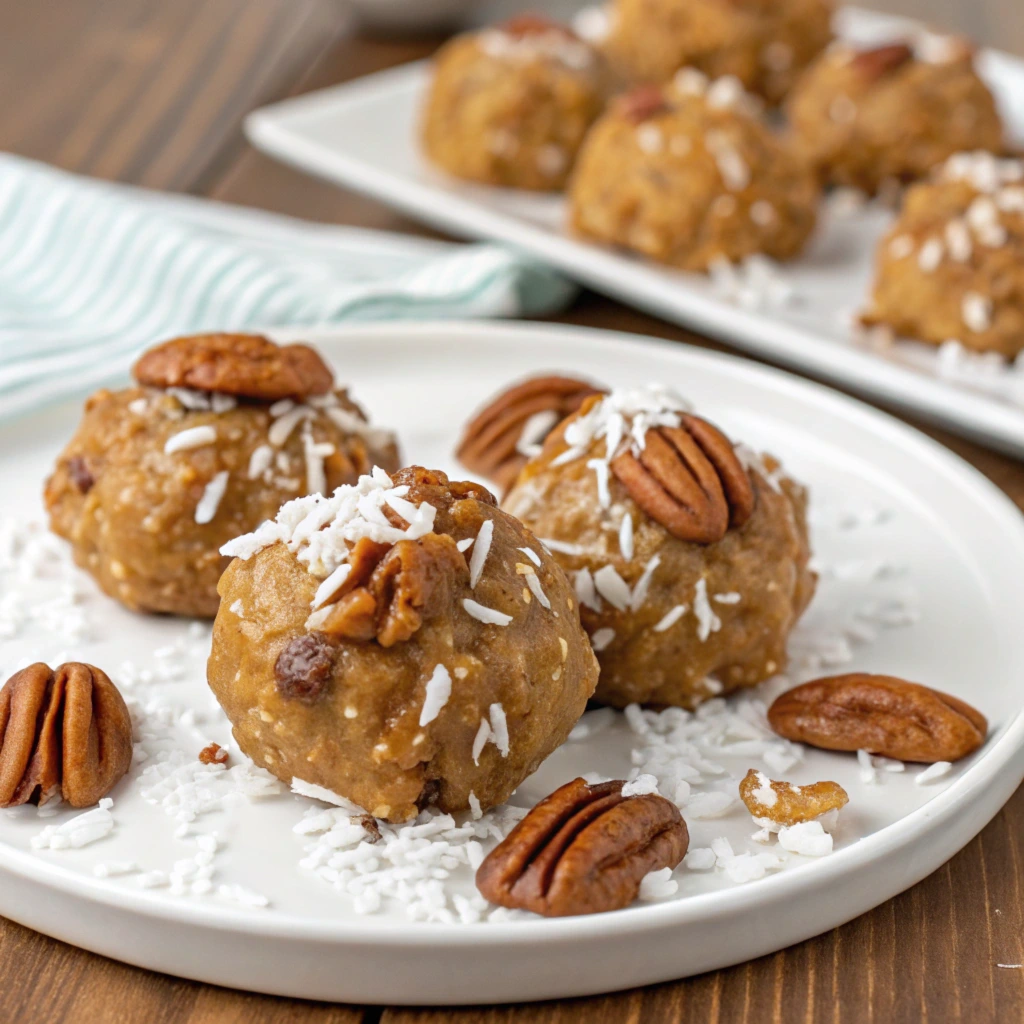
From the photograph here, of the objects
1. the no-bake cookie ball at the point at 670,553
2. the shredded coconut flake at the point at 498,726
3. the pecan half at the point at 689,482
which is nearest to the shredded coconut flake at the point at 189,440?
the no-bake cookie ball at the point at 670,553

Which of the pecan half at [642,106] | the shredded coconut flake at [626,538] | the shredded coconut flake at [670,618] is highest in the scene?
the pecan half at [642,106]

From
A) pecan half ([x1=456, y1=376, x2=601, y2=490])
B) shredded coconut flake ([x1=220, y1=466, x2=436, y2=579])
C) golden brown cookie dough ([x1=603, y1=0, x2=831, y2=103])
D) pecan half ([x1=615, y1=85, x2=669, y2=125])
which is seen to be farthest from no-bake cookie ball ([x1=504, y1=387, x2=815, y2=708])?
golden brown cookie dough ([x1=603, y1=0, x2=831, y2=103])

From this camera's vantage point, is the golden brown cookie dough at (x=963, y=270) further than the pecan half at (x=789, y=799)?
Yes

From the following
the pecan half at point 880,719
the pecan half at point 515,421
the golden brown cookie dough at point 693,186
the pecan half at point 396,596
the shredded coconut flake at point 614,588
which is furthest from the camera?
the golden brown cookie dough at point 693,186

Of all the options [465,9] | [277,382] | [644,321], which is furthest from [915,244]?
[465,9]

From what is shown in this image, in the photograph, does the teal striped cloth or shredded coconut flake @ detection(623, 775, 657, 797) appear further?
the teal striped cloth

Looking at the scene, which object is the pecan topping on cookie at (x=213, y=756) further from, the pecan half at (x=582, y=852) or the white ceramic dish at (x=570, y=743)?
the pecan half at (x=582, y=852)

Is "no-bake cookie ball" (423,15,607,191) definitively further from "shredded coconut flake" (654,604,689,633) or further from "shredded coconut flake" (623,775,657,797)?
"shredded coconut flake" (623,775,657,797)

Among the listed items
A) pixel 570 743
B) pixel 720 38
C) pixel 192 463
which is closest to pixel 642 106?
pixel 720 38
